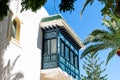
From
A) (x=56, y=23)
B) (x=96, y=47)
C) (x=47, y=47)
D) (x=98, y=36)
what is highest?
(x=56, y=23)

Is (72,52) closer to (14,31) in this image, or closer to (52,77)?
(52,77)

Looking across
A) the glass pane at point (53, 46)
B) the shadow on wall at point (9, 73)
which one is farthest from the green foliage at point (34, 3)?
the glass pane at point (53, 46)

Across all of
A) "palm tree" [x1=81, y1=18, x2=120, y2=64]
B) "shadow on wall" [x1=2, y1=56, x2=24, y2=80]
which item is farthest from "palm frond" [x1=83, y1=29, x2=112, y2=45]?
"shadow on wall" [x1=2, y1=56, x2=24, y2=80]

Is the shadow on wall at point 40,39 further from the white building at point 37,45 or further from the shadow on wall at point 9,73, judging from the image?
the shadow on wall at point 9,73

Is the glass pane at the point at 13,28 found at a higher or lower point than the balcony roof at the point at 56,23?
lower

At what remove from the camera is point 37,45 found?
2161 cm

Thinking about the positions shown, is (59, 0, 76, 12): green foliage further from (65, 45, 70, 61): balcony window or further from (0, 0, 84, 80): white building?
(65, 45, 70, 61): balcony window

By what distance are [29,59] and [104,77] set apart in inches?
1054

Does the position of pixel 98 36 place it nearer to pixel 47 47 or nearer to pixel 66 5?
pixel 47 47

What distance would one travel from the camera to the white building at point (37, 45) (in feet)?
58.8

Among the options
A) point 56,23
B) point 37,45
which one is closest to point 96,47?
point 56,23

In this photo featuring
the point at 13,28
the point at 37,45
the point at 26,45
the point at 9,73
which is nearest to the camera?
the point at 9,73

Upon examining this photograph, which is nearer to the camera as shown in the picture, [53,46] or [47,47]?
[53,46]

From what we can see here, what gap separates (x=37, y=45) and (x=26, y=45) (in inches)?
67.3
